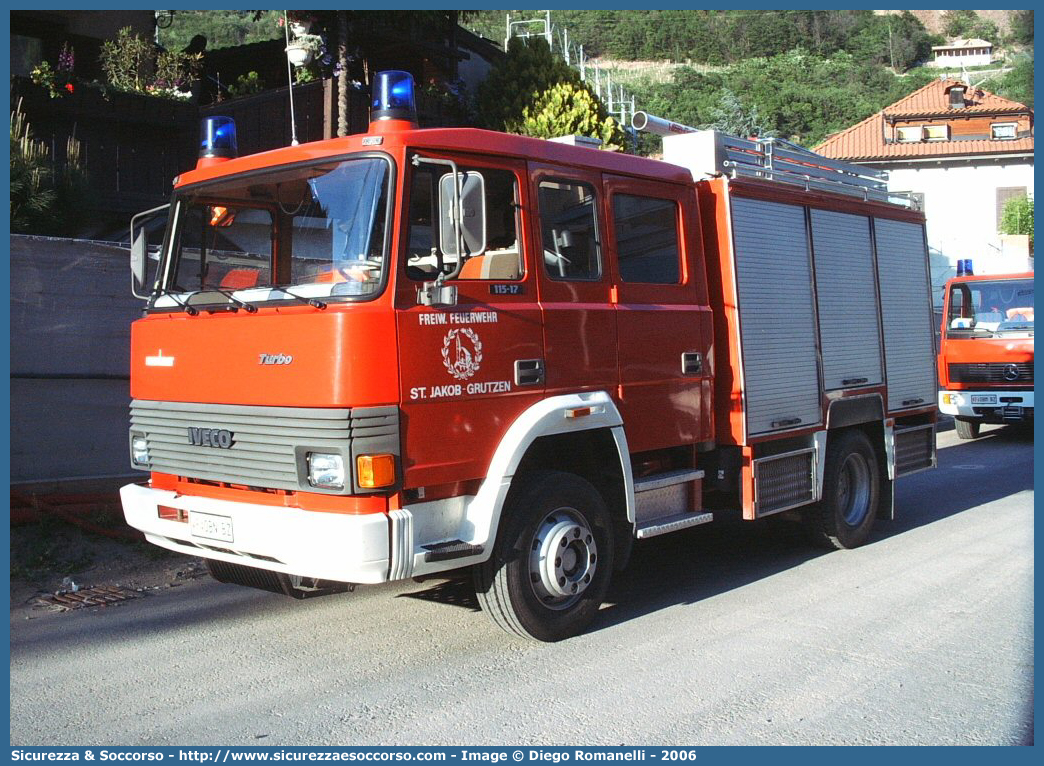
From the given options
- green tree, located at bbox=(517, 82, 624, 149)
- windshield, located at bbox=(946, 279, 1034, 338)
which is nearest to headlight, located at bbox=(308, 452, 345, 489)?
green tree, located at bbox=(517, 82, 624, 149)

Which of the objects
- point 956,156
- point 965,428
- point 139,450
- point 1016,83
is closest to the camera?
point 139,450

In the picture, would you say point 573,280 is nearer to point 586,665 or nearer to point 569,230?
point 569,230

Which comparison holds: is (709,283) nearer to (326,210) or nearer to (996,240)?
(326,210)

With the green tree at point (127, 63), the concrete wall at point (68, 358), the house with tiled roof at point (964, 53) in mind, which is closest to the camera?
the concrete wall at point (68, 358)

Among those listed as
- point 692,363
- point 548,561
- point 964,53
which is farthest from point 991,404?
point 964,53

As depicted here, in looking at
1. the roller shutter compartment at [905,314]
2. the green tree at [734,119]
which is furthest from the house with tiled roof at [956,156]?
the roller shutter compartment at [905,314]

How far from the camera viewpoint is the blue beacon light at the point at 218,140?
608cm

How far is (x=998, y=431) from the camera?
16.7m

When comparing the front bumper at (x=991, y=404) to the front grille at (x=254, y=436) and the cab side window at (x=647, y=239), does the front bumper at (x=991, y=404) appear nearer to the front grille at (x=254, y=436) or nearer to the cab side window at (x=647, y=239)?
the cab side window at (x=647, y=239)

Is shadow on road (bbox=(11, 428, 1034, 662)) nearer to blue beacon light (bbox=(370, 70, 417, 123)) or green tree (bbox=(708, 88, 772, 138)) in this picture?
blue beacon light (bbox=(370, 70, 417, 123))

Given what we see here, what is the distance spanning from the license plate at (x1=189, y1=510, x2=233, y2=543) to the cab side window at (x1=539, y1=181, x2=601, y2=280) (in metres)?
2.15

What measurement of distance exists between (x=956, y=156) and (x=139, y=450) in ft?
135

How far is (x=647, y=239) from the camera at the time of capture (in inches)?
247

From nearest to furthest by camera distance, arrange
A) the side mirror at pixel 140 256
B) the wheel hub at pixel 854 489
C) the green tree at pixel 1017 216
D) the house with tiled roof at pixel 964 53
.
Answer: the side mirror at pixel 140 256, the wheel hub at pixel 854 489, the green tree at pixel 1017 216, the house with tiled roof at pixel 964 53
